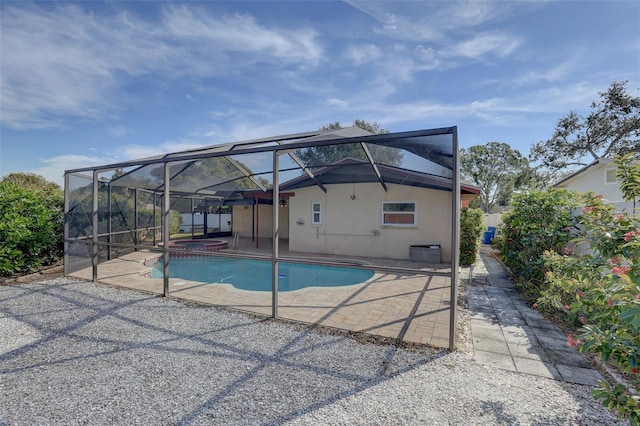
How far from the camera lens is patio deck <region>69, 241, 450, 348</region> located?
177 inches

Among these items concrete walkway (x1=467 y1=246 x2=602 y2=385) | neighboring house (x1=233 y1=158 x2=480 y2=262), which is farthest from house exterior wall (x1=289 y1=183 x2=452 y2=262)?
concrete walkway (x1=467 y1=246 x2=602 y2=385)

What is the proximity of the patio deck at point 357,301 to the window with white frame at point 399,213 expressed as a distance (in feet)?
11.0

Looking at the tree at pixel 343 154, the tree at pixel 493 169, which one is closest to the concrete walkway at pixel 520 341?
the tree at pixel 343 154

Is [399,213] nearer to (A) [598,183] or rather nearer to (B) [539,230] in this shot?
(B) [539,230]

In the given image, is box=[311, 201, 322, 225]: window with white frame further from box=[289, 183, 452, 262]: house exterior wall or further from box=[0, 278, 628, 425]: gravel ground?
box=[0, 278, 628, 425]: gravel ground

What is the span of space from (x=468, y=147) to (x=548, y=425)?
119ft

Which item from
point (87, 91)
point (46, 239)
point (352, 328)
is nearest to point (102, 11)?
point (87, 91)

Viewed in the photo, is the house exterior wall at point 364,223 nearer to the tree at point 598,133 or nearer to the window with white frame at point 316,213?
the window with white frame at point 316,213

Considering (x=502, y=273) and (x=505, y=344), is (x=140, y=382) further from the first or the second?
(x=502, y=273)

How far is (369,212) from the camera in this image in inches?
459

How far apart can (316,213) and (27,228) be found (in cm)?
891

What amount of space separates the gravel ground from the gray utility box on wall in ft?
23.2

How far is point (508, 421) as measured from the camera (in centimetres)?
240

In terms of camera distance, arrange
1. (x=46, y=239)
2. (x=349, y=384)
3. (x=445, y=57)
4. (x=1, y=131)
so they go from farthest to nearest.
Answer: (x=1, y=131) → (x=445, y=57) → (x=46, y=239) → (x=349, y=384)
